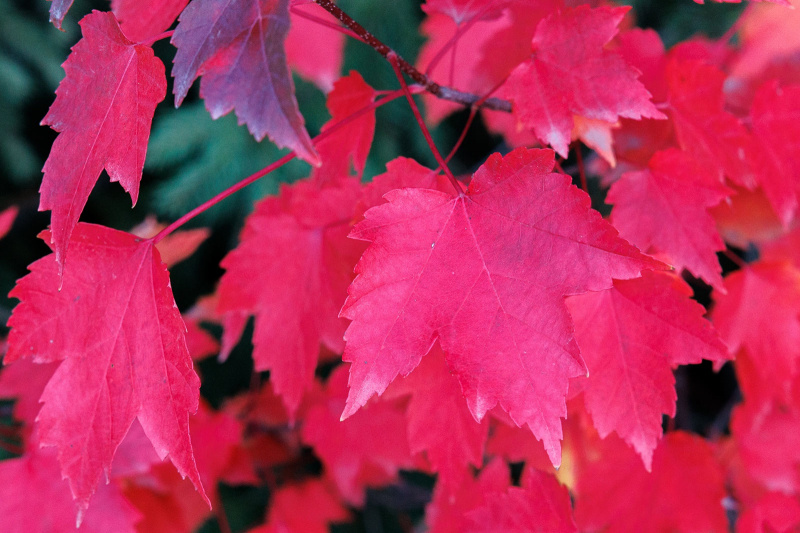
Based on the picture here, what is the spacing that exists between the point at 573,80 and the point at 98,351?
0.53 metres

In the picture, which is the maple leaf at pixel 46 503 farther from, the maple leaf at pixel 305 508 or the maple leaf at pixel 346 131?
the maple leaf at pixel 346 131

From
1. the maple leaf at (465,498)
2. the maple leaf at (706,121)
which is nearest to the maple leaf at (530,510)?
the maple leaf at (465,498)

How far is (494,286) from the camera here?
0.44 m

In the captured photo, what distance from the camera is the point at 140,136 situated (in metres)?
0.44

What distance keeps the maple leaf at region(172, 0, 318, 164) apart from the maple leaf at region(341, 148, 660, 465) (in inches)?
4.4

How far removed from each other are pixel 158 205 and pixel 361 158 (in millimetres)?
959

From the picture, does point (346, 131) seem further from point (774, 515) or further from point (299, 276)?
point (774, 515)

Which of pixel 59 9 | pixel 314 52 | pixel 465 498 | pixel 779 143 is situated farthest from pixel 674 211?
pixel 314 52

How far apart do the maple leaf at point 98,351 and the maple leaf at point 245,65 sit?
194 millimetres

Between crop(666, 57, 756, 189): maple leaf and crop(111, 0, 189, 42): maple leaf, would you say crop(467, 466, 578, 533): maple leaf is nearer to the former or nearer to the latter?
crop(666, 57, 756, 189): maple leaf

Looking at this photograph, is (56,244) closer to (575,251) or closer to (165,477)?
(575,251)

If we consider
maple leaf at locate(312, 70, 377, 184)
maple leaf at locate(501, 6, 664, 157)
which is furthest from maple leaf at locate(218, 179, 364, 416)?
maple leaf at locate(501, 6, 664, 157)

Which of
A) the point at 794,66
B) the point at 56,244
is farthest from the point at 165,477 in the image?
the point at 794,66

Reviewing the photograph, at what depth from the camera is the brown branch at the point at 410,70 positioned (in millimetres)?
460
